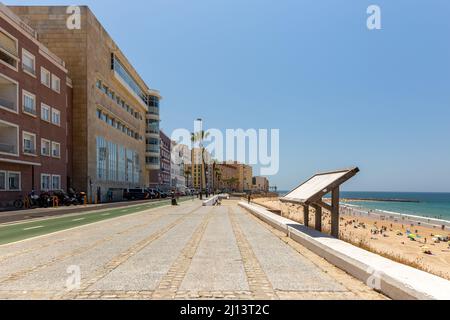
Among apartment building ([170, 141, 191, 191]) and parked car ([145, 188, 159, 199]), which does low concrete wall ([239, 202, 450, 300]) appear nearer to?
parked car ([145, 188, 159, 199])

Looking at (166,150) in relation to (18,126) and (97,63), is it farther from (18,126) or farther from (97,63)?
(18,126)

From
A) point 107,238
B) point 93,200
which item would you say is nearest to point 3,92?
point 93,200

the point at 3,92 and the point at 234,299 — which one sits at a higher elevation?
the point at 3,92

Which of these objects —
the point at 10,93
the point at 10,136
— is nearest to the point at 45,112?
the point at 10,93

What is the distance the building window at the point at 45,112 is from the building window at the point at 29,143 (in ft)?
10.2

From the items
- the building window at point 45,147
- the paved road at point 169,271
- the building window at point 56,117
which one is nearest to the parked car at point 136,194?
the building window at point 56,117

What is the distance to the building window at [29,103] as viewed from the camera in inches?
1262

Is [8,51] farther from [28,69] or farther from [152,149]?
[152,149]

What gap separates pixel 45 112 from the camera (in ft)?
119

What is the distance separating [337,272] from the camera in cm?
616

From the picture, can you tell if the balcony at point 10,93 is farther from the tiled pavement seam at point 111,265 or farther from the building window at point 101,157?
the tiled pavement seam at point 111,265

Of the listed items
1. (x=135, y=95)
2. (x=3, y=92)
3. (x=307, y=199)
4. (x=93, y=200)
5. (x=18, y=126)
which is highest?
(x=135, y=95)
